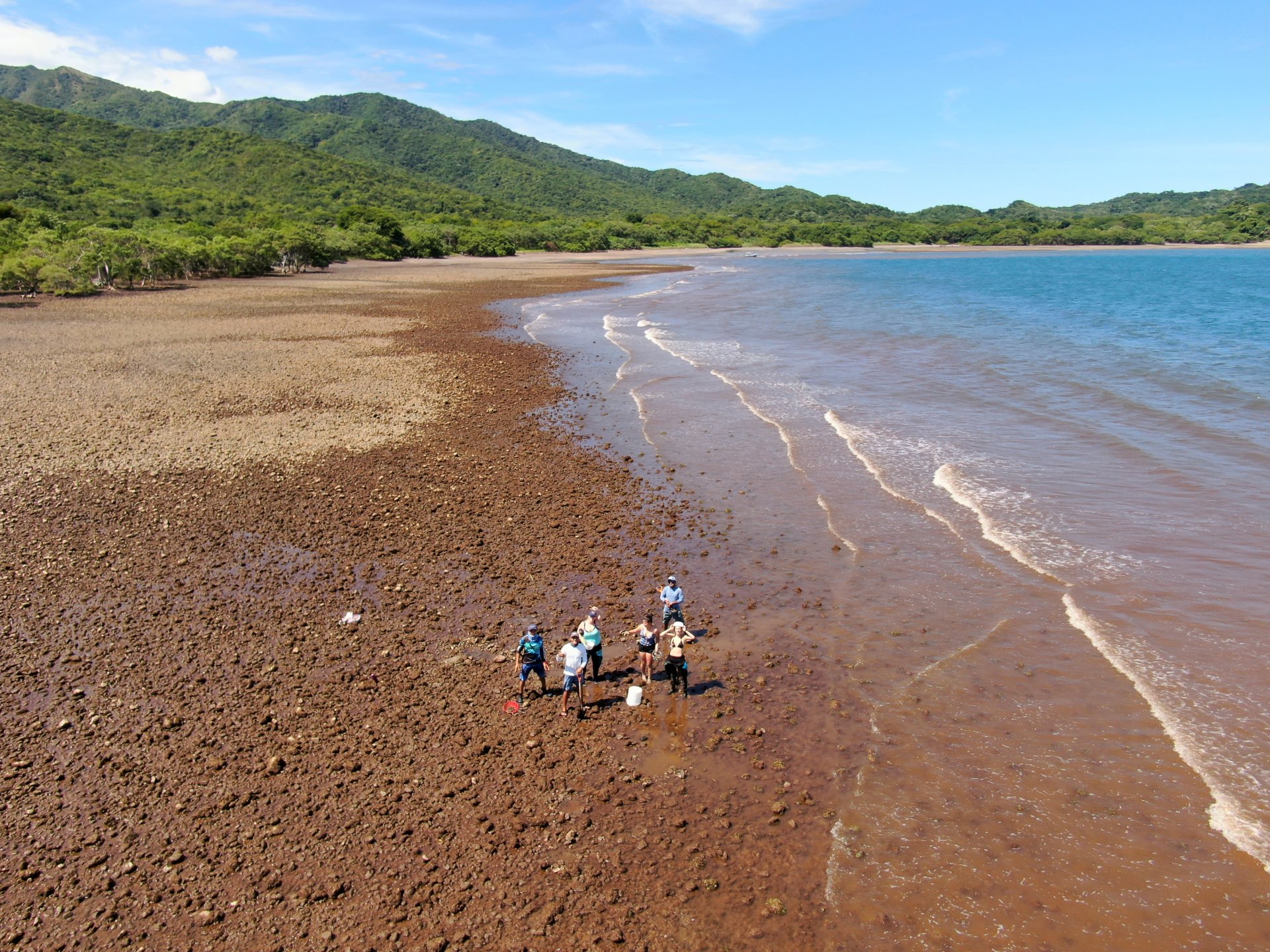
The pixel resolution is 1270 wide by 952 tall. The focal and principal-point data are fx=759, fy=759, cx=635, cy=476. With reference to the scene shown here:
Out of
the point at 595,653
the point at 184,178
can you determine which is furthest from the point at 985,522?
the point at 184,178

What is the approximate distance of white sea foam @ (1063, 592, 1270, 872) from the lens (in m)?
9.09

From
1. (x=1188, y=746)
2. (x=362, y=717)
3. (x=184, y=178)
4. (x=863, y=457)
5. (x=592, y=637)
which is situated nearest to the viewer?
(x=1188, y=746)

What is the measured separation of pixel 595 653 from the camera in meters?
11.8

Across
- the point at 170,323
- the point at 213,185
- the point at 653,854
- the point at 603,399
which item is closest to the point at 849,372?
the point at 603,399

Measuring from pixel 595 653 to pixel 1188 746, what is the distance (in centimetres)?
853

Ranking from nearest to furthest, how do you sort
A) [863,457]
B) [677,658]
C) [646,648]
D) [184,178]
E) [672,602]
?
1. [677,658]
2. [646,648]
3. [672,602]
4. [863,457]
5. [184,178]

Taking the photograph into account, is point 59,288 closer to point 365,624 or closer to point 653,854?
point 365,624

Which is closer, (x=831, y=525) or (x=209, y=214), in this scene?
(x=831, y=525)

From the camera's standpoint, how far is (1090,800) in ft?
31.9

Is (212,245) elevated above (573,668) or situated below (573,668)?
above

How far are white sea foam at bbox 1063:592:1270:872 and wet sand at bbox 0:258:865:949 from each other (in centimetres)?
458

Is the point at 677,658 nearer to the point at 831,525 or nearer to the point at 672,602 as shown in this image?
the point at 672,602

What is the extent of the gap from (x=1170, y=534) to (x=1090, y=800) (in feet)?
33.1

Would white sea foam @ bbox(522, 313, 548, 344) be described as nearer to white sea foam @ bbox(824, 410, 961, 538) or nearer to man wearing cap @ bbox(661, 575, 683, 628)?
white sea foam @ bbox(824, 410, 961, 538)
